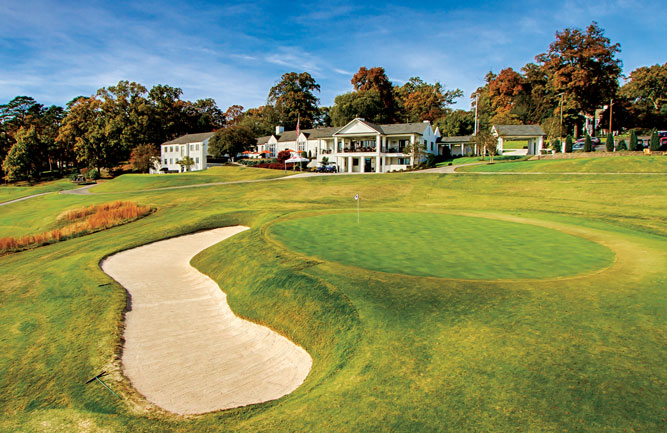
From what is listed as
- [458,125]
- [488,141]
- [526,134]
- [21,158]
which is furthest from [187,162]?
[526,134]

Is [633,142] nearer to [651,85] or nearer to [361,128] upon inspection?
[361,128]

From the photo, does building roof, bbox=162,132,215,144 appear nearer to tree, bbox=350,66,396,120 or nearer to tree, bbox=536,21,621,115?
tree, bbox=350,66,396,120

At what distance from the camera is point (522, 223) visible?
18.8 m

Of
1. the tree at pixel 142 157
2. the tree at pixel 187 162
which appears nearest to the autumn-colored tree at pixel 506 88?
the tree at pixel 187 162

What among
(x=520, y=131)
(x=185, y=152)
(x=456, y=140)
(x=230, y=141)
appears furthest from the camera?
(x=185, y=152)

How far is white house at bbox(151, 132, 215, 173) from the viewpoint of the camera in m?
82.2

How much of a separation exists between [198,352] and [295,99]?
4244 inches

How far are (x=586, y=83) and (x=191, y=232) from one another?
3006 inches

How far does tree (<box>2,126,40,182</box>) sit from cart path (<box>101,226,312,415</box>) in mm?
82647

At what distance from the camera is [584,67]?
70.6 m

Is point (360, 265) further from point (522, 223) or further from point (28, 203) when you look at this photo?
point (28, 203)

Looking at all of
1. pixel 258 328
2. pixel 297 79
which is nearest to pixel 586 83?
pixel 297 79

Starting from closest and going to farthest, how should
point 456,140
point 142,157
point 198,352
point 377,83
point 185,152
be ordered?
1. point 198,352
2. point 456,140
3. point 142,157
4. point 185,152
5. point 377,83

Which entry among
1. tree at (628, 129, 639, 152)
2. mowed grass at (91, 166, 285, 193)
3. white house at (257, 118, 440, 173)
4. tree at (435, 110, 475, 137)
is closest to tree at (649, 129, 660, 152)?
tree at (628, 129, 639, 152)
